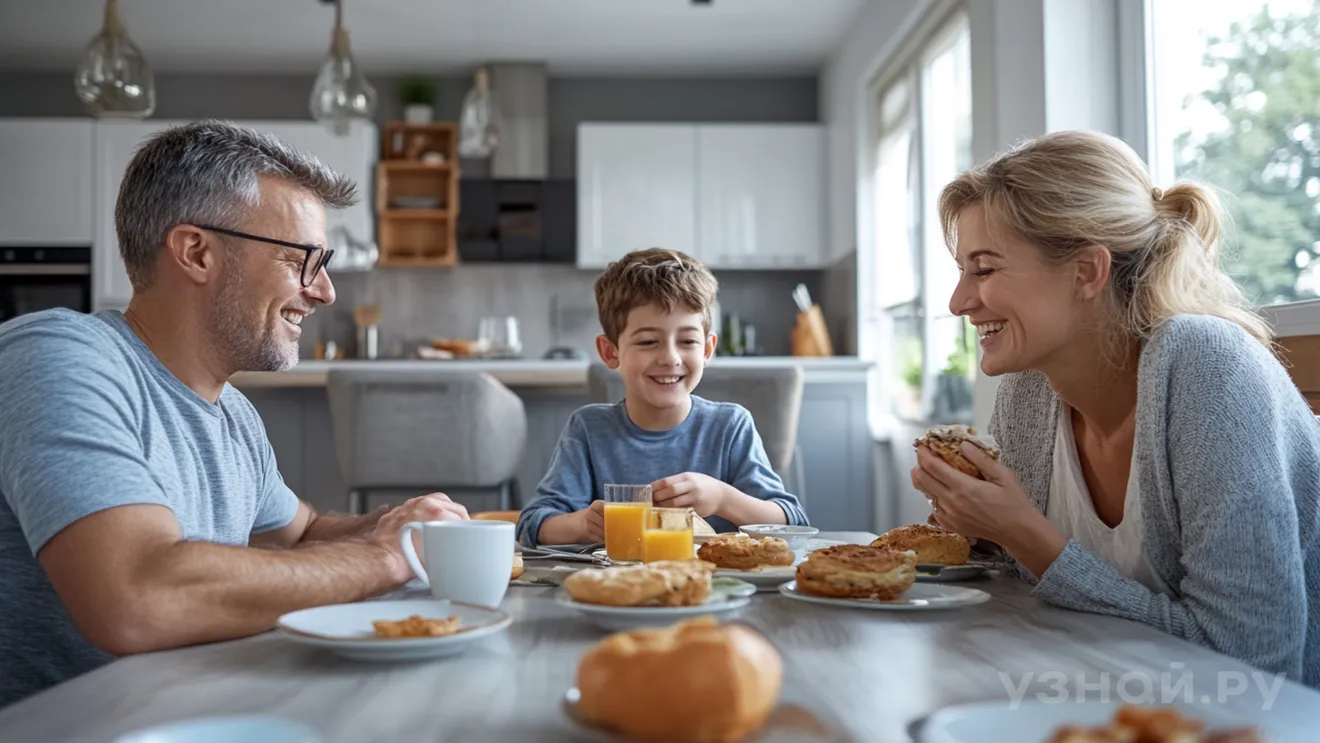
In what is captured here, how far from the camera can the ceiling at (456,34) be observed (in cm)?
512

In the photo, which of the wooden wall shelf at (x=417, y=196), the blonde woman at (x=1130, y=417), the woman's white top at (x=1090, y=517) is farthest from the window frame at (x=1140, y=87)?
the wooden wall shelf at (x=417, y=196)

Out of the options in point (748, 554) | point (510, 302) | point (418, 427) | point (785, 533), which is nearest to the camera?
point (748, 554)

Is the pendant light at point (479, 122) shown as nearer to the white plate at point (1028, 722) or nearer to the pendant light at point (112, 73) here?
the pendant light at point (112, 73)

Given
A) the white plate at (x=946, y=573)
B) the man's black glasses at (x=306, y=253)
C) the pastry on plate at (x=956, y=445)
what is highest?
the man's black glasses at (x=306, y=253)

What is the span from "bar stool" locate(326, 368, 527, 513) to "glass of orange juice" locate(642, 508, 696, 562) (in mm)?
2278

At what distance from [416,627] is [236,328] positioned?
67cm

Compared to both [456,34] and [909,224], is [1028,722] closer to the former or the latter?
[909,224]

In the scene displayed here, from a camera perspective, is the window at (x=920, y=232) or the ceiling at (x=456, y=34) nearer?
the window at (x=920, y=232)

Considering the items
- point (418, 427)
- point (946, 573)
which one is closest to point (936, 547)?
point (946, 573)

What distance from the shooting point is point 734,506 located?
5.77 feet

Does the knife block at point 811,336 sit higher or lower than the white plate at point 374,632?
higher

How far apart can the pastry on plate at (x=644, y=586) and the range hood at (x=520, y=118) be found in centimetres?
525

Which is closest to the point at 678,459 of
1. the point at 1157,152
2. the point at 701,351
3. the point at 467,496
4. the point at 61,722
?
the point at 701,351

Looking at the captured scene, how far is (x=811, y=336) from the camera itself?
547 centimetres
